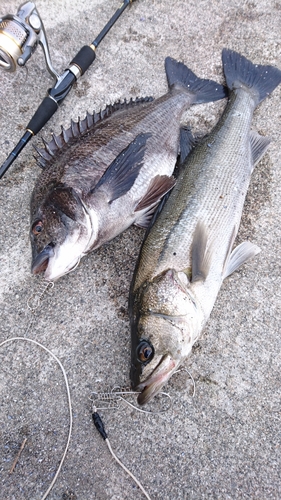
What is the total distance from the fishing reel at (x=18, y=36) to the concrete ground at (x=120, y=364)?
2.12 ft

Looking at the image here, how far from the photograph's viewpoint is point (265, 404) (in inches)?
97.7

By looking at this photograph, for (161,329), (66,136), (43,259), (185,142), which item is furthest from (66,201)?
(185,142)

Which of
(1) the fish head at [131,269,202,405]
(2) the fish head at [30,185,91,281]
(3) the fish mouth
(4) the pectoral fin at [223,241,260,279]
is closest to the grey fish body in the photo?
(2) the fish head at [30,185,91,281]

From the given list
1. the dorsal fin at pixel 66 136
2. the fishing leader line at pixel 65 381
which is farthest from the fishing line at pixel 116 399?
the dorsal fin at pixel 66 136

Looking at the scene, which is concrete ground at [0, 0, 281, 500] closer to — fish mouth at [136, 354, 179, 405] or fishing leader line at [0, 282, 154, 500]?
fishing leader line at [0, 282, 154, 500]

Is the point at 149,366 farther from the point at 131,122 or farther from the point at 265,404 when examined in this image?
the point at 131,122

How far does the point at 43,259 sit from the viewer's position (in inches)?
90.6

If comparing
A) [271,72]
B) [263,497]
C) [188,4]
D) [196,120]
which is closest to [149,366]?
[263,497]

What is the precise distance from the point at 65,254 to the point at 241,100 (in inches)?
75.2

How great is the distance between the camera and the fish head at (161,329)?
215cm

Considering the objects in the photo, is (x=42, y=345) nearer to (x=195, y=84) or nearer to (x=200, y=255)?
(x=200, y=255)

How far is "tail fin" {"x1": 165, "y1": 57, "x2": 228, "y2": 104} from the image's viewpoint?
321 centimetres

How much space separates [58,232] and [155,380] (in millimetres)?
1056

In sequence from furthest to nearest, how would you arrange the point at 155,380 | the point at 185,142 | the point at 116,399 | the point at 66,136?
the point at 185,142 < the point at 66,136 < the point at 116,399 < the point at 155,380
